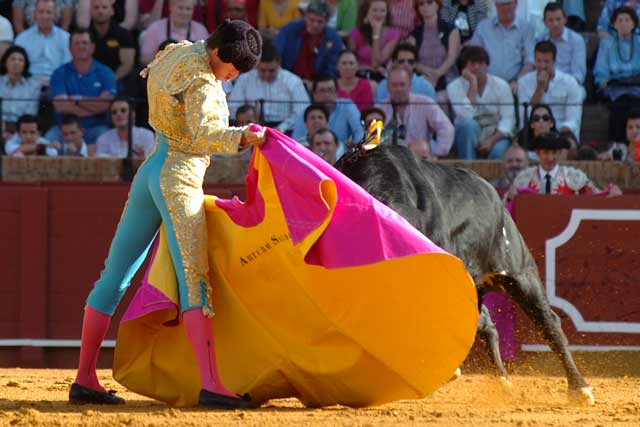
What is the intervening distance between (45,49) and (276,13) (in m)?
1.61

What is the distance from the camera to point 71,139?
8.52 metres

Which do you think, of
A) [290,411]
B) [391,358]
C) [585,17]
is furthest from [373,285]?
[585,17]

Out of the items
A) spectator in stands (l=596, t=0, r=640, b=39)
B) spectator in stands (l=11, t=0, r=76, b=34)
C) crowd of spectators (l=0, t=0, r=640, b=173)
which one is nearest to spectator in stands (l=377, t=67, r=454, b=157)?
crowd of spectators (l=0, t=0, r=640, b=173)

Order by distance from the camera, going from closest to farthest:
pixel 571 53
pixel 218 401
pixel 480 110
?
pixel 218 401, pixel 480 110, pixel 571 53

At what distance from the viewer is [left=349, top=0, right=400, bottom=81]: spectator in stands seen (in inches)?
357

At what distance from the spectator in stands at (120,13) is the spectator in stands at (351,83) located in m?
1.59

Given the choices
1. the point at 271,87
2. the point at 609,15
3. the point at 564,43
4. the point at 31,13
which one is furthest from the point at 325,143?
the point at 31,13

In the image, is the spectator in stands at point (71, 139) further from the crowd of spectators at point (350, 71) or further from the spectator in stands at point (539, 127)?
the spectator in stands at point (539, 127)

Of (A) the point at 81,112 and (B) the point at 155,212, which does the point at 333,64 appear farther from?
(B) the point at 155,212

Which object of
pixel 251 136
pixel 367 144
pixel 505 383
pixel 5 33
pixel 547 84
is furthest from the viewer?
pixel 5 33

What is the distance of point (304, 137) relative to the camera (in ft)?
27.3

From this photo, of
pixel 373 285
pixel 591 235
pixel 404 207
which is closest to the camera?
pixel 373 285

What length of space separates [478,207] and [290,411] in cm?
160

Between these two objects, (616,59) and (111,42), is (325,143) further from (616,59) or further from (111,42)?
(616,59)
